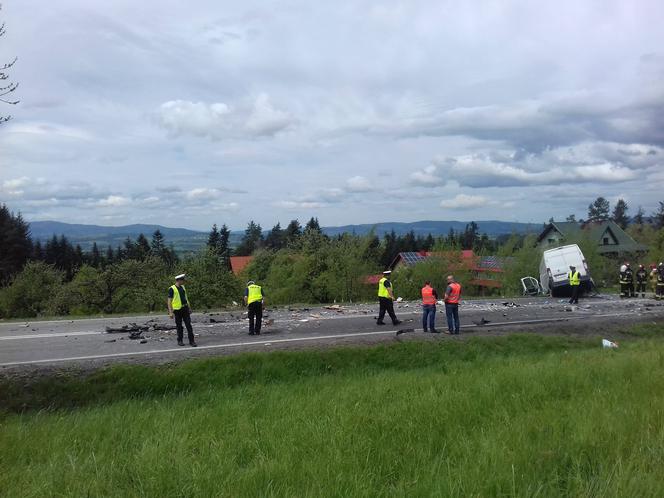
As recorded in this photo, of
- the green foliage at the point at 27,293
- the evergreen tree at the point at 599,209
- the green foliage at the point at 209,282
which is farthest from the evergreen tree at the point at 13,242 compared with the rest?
the evergreen tree at the point at 599,209

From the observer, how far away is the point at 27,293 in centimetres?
4291

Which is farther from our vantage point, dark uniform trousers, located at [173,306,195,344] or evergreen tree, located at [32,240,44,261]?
evergreen tree, located at [32,240,44,261]

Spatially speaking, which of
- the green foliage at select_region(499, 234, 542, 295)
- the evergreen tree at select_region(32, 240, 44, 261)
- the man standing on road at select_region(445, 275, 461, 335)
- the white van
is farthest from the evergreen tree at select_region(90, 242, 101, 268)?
the man standing on road at select_region(445, 275, 461, 335)

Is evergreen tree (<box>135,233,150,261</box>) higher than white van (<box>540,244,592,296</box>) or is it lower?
higher

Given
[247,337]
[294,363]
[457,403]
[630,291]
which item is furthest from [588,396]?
[630,291]

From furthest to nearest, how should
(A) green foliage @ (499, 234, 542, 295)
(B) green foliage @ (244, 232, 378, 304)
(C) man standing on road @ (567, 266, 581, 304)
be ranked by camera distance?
1. (A) green foliage @ (499, 234, 542, 295)
2. (B) green foliage @ (244, 232, 378, 304)
3. (C) man standing on road @ (567, 266, 581, 304)

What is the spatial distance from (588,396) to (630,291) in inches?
930

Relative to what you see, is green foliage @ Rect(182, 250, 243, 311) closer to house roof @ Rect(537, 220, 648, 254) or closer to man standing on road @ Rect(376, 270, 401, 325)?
man standing on road @ Rect(376, 270, 401, 325)

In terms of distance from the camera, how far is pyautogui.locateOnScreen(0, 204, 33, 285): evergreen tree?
207ft

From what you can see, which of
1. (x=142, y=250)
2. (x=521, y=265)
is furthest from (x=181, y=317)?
(x=142, y=250)

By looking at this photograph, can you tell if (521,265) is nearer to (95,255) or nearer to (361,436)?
(361,436)

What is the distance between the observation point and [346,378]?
34.9 ft

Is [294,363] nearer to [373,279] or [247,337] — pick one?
[247,337]

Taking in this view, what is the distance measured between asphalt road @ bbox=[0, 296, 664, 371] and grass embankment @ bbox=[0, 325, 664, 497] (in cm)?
238
